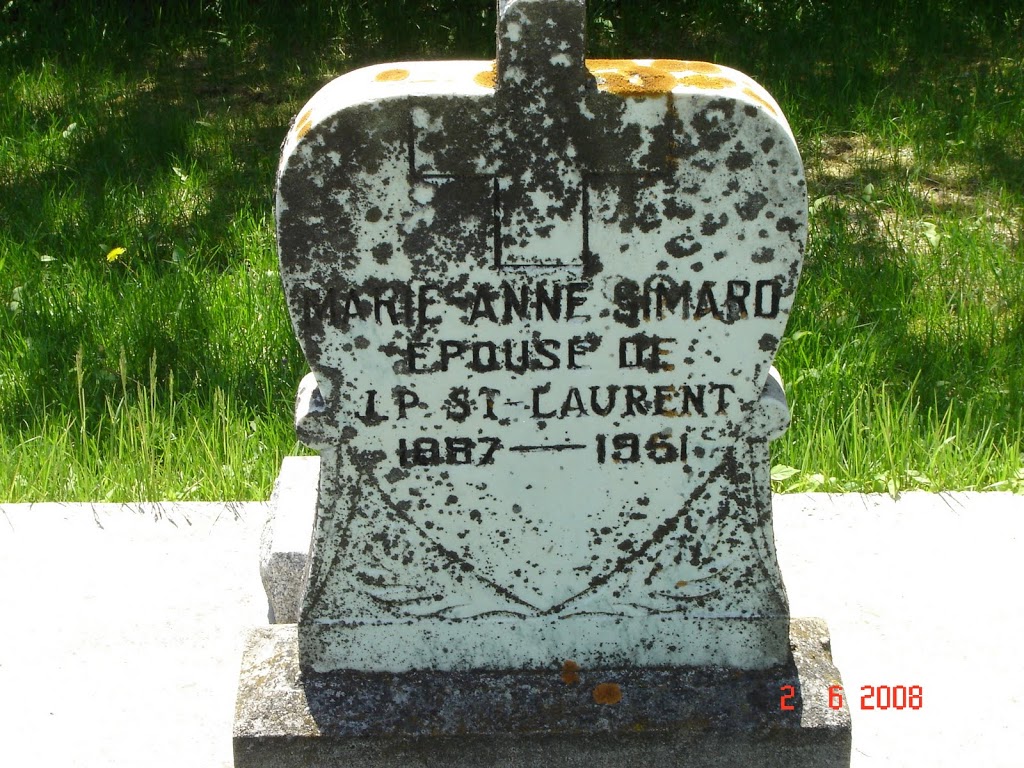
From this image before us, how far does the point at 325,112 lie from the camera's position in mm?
2045

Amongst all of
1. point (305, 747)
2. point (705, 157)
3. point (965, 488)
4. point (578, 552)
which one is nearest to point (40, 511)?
point (305, 747)

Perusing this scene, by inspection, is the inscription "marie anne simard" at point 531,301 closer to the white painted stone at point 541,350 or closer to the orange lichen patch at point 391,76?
the white painted stone at point 541,350

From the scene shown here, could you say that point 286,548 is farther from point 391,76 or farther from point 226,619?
point 391,76

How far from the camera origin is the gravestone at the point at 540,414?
2.08 m

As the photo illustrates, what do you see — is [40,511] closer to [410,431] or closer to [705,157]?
[410,431]

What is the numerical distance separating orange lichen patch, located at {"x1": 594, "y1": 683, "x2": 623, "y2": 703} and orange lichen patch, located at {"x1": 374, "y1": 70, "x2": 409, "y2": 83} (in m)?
1.16

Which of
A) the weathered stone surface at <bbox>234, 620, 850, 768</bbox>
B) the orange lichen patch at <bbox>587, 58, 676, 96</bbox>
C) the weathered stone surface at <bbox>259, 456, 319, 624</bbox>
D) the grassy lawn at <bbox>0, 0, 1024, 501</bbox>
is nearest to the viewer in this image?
the orange lichen patch at <bbox>587, 58, 676, 96</bbox>

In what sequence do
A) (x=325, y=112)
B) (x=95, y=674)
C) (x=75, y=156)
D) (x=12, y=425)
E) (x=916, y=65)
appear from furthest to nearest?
1. (x=916, y=65)
2. (x=75, y=156)
3. (x=12, y=425)
4. (x=95, y=674)
5. (x=325, y=112)

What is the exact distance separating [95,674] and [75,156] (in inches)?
131

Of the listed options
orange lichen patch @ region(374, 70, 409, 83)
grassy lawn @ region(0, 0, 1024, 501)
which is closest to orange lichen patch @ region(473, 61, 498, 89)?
orange lichen patch @ region(374, 70, 409, 83)

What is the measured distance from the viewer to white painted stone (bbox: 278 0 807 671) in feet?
6.79

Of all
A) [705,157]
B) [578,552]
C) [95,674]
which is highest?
[705,157]
